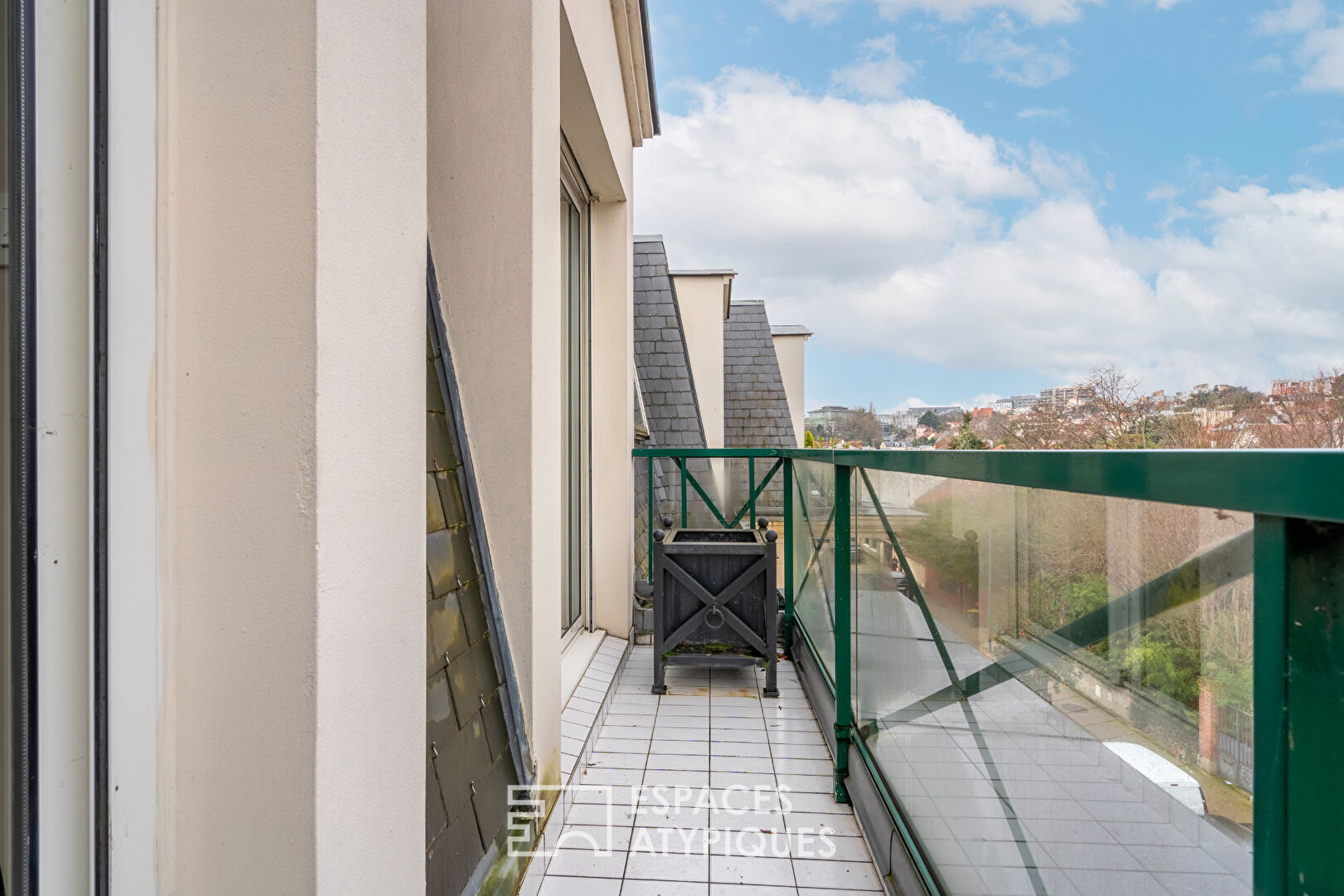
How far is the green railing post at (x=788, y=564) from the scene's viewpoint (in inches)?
156

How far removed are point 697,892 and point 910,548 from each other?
3.36ft

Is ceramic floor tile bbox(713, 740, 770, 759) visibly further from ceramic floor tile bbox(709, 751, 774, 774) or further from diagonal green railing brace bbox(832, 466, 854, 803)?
diagonal green railing brace bbox(832, 466, 854, 803)

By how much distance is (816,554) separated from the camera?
3.22 m

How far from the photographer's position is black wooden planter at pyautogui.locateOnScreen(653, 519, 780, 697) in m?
3.35

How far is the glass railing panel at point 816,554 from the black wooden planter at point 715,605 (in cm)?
20

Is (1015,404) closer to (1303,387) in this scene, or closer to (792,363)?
(1303,387)

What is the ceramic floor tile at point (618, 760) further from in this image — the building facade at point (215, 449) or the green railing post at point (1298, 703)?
the green railing post at point (1298, 703)

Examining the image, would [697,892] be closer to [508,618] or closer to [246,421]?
[508,618]

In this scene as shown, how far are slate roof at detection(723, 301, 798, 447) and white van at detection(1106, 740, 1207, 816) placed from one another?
9.87 meters

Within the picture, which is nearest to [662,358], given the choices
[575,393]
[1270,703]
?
[575,393]

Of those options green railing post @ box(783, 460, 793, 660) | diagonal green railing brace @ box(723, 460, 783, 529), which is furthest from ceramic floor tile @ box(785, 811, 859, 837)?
diagonal green railing brace @ box(723, 460, 783, 529)

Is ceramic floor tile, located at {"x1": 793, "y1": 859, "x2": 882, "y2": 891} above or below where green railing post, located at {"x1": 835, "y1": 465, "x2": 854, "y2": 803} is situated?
below

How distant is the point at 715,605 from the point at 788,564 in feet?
2.91

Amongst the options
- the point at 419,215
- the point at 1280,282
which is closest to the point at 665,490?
the point at 419,215
